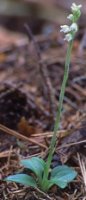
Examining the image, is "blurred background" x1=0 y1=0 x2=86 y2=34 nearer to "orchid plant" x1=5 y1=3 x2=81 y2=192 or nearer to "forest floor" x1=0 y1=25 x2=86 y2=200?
"forest floor" x1=0 y1=25 x2=86 y2=200

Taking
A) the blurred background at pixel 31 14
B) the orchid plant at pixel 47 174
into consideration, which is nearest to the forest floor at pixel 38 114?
the orchid plant at pixel 47 174

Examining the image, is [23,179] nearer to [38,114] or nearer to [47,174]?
[47,174]

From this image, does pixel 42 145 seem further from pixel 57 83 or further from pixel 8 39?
pixel 8 39

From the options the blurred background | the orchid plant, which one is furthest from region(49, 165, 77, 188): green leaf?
the blurred background

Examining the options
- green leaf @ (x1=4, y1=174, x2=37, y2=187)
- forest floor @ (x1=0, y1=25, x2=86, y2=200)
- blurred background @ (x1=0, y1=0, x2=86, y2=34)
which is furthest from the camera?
blurred background @ (x1=0, y1=0, x2=86, y2=34)

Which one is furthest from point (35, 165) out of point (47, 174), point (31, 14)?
point (31, 14)
